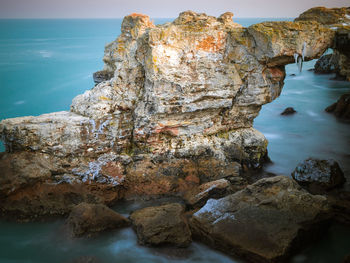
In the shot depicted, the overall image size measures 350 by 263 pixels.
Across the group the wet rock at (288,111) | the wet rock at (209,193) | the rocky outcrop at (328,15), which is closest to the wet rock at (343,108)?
the wet rock at (288,111)

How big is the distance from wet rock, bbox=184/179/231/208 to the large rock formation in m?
0.55

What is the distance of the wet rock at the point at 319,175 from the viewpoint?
648 cm

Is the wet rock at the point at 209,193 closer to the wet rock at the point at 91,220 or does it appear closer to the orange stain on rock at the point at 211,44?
the wet rock at the point at 91,220

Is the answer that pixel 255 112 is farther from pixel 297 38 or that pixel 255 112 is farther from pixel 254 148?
pixel 297 38

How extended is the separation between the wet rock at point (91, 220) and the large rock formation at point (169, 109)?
0.83m

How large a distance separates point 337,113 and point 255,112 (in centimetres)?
679

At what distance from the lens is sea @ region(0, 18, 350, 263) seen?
5176mm

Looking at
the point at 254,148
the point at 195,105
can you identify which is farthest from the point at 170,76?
the point at 254,148

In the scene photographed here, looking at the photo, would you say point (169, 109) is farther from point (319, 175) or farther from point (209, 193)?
point (319, 175)

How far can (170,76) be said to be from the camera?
639cm

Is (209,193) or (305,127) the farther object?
(305,127)

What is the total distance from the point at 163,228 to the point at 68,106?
1093cm

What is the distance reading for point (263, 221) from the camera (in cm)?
495

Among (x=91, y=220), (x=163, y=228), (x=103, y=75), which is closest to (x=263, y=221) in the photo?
(x=163, y=228)
